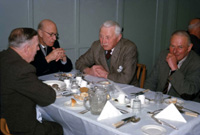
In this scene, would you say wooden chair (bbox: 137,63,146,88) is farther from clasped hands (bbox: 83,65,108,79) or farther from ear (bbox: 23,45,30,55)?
ear (bbox: 23,45,30,55)

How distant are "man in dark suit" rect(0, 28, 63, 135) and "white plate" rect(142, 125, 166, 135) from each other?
84 cm

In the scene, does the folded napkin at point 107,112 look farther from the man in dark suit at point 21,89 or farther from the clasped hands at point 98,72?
the clasped hands at point 98,72

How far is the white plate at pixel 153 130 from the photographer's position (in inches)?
56.1

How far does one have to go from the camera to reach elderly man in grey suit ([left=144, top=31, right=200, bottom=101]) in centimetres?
230

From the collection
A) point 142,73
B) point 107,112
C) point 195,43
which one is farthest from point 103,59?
point 195,43

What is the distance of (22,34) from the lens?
182 cm

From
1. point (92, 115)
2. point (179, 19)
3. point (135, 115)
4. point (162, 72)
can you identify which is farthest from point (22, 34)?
point (179, 19)

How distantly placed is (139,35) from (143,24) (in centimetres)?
32

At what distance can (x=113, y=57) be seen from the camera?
3123mm

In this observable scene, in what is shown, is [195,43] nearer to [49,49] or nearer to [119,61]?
[119,61]

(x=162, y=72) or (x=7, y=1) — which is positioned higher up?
(x=7, y=1)

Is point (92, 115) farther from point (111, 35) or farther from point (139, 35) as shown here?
point (139, 35)

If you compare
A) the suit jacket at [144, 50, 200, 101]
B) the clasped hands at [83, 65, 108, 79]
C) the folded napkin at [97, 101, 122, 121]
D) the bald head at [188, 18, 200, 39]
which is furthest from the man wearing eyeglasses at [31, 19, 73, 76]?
the bald head at [188, 18, 200, 39]

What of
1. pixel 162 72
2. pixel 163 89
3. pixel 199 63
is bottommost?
pixel 163 89
